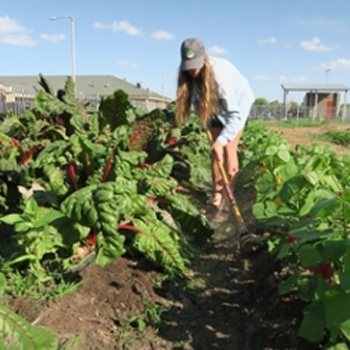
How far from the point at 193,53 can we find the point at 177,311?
2263 millimetres

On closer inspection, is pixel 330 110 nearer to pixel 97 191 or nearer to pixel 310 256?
pixel 97 191

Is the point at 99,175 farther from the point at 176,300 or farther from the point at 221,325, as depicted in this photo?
the point at 221,325

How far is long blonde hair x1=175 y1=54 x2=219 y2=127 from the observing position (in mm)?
3889

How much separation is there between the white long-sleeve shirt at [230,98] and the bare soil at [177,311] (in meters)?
1.40

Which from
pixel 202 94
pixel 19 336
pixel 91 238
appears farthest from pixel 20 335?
pixel 202 94

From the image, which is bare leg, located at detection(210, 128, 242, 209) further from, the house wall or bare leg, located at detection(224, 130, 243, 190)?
the house wall

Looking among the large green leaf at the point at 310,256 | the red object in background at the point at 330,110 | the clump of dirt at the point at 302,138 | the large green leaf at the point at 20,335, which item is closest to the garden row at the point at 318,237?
the large green leaf at the point at 310,256

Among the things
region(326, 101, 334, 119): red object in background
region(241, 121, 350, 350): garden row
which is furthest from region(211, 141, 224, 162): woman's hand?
region(326, 101, 334, 119): red object in background

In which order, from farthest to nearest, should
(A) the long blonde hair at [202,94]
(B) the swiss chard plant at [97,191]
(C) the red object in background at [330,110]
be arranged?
(C) the red object in background at [330,110], (A) the long blonde hair at [202,94], (B) the swiss chard plant at [97,191]

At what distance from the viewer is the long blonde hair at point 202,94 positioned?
3.89m

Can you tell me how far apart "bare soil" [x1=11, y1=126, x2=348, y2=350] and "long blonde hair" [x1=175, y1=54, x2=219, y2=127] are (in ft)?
4.97

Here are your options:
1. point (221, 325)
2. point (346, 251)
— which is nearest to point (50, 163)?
point (221, 325)

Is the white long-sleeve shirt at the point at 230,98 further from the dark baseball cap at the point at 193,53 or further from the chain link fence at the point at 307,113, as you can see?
the chain link fence at the point at 307,113

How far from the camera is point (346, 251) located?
141cm
